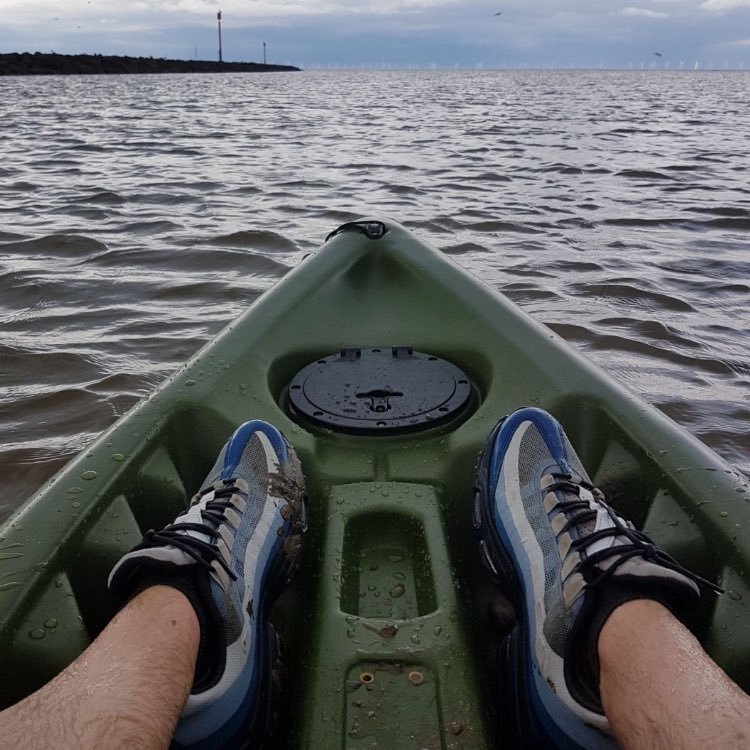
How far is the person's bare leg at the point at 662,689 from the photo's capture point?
1.06 meters

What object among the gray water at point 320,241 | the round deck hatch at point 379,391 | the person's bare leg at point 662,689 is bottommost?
the gray water at point 320,241

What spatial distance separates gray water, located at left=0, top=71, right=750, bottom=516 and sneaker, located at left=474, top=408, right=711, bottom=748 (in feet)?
4.33

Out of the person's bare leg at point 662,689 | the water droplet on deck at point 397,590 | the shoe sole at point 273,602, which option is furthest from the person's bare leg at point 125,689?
the person's bare leg at point 662,689

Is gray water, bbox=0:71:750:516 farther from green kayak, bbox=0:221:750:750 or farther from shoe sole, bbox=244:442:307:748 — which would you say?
shoe sole, bbox=244:442:307:748

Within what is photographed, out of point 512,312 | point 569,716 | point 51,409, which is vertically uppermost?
point 512,312

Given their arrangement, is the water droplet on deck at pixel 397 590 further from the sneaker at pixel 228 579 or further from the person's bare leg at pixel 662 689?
the person's bare leg at pixel 662 689

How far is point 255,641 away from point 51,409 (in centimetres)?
237

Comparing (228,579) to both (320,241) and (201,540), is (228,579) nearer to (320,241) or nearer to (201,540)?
(201,540)

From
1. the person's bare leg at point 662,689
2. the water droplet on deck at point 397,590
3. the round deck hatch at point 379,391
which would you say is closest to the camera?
the person's bare leg at point 662,689

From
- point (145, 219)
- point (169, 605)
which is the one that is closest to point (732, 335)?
point (169, 605)

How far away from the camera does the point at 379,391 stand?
7.84 ft

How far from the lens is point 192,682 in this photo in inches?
48.7

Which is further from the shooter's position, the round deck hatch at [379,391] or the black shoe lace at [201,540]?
the round deck hatch at [379,391]

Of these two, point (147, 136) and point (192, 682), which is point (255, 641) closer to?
point (192, 682)
